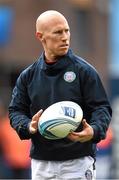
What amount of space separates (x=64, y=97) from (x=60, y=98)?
34 mm

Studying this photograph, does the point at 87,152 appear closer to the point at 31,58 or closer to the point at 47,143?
the point at 47,143

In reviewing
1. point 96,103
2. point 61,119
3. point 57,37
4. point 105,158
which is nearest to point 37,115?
point 61,119

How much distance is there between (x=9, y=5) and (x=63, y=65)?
2343cm

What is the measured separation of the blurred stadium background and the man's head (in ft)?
34.4

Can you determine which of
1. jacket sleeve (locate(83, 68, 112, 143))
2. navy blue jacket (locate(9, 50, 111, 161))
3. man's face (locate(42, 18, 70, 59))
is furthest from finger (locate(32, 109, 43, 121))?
man's face (locate(42, 18, 70, 59))

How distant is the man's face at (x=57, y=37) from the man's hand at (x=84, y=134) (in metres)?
0.67

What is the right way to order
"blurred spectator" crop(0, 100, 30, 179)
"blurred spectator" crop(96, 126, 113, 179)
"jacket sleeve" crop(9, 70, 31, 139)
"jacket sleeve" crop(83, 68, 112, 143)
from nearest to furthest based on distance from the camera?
"jacket sleeve" crop(83, 68, 112, 143), "jacket sleeve" crop(9, 70, 31, 139), "blurred spectator" crop(0, 100, 30, 179), "blurred spectator" crop(96, 126, 113, 179)

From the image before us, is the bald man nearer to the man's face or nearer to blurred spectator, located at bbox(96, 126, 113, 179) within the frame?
the man's face

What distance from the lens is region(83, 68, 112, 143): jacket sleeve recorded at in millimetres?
7473

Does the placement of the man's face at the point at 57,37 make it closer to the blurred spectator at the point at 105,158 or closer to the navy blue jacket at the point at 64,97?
the navy blue jacket at the point at 64,97

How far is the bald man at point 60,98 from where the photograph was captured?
7512 mm

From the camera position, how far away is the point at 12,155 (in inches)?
637

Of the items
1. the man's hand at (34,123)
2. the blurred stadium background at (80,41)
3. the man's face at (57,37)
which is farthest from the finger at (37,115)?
the blurred stadium background at (80,41)

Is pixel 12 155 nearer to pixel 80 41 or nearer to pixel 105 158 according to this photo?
pixel 105 158
